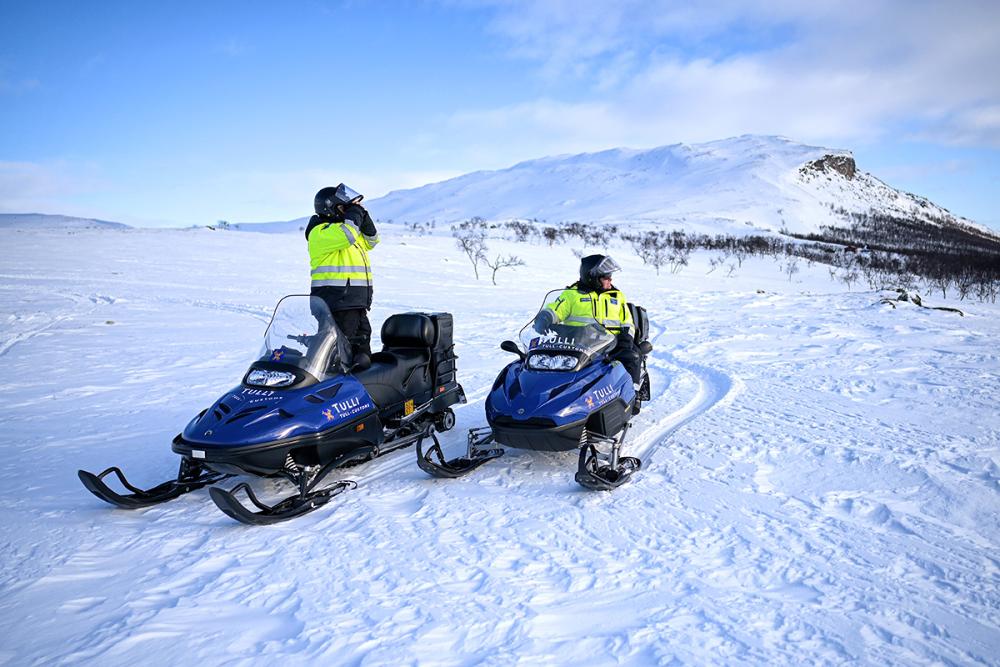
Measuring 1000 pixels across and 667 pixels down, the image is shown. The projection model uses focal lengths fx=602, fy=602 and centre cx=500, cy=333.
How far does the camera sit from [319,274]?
17.8ft

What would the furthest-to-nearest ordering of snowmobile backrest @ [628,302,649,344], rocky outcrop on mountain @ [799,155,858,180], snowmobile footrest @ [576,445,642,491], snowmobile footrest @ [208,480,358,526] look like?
1. rocky outcrop on mountain @ [799,155,858,180]
2. snowmobile backrest @ [628,302,649,344]
3. snowmobile footrest @ [576,445,642,491]
4. snowmobile footrest @ [208,480,358,526]

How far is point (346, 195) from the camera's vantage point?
5.43 metres

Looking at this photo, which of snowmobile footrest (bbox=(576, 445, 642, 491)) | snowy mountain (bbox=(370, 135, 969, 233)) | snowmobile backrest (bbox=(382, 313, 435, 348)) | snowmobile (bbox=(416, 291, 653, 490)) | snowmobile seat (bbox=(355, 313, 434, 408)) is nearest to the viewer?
snowmobile footrest (bbox=(576, 445, 642, 491))

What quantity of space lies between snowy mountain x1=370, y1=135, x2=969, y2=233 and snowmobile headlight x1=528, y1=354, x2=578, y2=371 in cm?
5400

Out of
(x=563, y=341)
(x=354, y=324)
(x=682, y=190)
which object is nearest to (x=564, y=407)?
(x=563, y=341)

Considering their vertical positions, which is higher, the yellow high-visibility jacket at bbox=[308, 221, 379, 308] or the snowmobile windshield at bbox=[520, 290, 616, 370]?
the yellow high-visibility jacket at bbox=[308, 221, 379, 308]

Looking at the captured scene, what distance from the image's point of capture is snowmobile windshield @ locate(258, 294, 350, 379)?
171 inches

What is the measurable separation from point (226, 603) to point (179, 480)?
1510mm

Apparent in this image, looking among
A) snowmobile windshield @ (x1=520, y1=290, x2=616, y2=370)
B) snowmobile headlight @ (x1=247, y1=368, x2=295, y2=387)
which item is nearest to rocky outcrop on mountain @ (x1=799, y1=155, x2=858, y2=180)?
snowmobile windshield @ (x1=520, y1=290, x2=616, y2=370)

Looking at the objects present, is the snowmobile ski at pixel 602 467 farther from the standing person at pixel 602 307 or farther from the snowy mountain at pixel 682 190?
the snowy mountain at pixel 682 190

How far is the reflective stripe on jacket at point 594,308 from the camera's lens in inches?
220

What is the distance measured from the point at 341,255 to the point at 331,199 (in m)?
0.51

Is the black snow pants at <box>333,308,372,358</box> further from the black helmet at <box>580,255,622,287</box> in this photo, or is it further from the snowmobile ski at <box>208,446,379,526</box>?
the black helmet at <box>580,255,622,287</box>

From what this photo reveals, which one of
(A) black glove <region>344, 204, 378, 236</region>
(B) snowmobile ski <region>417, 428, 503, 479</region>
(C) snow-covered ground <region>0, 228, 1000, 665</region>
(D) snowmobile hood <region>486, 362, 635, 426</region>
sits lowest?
(C) snow-covered ground <region>0, 228, 1000, 665</region>
